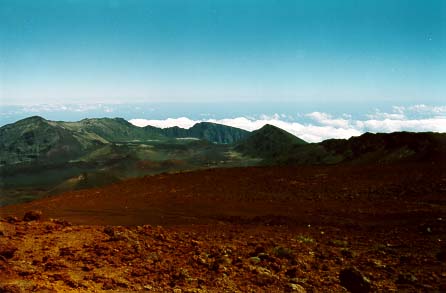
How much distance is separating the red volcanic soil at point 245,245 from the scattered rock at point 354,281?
32mm

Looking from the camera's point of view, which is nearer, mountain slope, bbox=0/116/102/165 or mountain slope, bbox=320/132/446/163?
mountain slope, bbox=320/132/446/163

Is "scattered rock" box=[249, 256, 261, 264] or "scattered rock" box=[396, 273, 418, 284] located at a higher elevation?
"scattered rock" box=[249, 256, 261, 264]

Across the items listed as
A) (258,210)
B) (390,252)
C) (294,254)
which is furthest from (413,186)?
(294,254)

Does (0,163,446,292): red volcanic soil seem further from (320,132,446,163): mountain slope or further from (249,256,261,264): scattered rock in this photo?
(320,132,446,163): mountain slope

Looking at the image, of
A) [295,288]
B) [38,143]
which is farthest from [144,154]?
[295,288]

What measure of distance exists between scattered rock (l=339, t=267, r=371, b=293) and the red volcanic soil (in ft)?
0.10

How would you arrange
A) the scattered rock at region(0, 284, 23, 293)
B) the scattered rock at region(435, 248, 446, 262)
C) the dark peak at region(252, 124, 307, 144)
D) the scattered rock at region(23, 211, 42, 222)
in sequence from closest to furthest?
the scattered rock at region(0, 284, 23, 293)
the scattered rock at region(435, 248, 446, 262)
the scattered rock at region(23, 211, 42, 222)
the dark peak at region(252, 124, 307, 144)

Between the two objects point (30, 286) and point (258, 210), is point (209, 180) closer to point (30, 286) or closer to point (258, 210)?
point (258, 210)

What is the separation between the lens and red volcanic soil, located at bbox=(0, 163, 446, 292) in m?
7.79

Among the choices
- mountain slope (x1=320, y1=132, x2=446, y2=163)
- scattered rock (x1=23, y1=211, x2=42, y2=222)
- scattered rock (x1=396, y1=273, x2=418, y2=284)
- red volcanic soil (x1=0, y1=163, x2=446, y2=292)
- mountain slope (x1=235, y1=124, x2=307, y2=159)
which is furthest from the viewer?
mountain slope (x1=235, y1=124, x2=307, y2=159)

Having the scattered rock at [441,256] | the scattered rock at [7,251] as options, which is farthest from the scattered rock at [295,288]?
the scattered rock at [7,251]

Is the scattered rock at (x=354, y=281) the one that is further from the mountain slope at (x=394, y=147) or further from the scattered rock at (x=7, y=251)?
the mountain slope at (x=394, y=147)

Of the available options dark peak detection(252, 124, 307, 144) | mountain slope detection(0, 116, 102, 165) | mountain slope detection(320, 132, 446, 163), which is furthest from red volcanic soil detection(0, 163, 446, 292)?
mountain slope detection(0, 116, 102, 165)

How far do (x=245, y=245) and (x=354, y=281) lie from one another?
3.19 m
